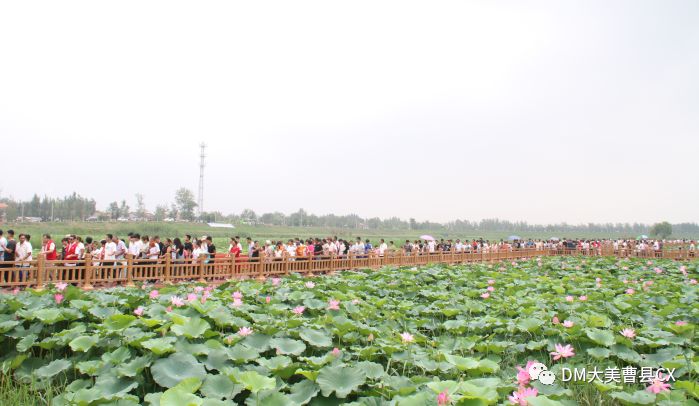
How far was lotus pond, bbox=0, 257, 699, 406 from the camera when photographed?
107 inches

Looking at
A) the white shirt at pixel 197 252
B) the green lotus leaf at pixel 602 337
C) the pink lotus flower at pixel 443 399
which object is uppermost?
the white shirt at pixel 197 252

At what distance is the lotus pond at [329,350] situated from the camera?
271cm

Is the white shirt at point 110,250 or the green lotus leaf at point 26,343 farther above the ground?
the white shirt at point 110,250

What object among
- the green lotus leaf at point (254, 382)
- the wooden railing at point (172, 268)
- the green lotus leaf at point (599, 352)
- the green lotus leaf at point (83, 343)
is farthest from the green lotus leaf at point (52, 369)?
the wooden railing at point (172, 268)

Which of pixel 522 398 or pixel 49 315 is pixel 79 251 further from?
pixel 522 398

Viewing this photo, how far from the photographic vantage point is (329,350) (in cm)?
379

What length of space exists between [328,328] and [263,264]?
7.21 metres

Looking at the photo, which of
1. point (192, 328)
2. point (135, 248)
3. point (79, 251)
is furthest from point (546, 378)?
point (79, 251)

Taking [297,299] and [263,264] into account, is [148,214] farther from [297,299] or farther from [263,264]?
[297,299]

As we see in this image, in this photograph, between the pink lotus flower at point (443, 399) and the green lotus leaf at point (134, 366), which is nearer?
the pink lotus flower at point (443, 399)

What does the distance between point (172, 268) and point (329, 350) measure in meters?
6.94

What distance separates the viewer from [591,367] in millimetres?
3707

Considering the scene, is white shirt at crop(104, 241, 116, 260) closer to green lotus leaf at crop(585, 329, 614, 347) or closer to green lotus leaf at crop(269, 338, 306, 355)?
green lotus leaf at crop(269, 338, 306, 355)
